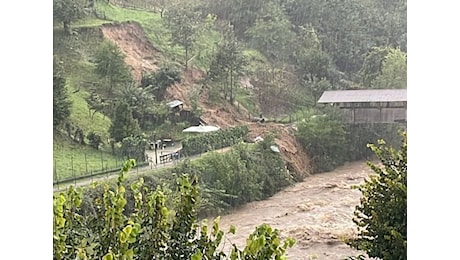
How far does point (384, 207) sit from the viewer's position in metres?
1.84

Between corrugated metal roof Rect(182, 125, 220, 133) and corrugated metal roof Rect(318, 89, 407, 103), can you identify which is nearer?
corrugated metal roof Rect(318, 89, 407, 103)

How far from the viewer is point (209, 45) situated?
1.95m

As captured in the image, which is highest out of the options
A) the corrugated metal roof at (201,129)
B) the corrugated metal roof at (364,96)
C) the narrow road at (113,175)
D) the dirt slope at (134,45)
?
the dirt slope at (134,45)

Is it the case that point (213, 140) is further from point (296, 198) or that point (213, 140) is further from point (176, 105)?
point (296, 198)

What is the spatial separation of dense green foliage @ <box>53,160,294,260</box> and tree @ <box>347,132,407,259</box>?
23 centimetres

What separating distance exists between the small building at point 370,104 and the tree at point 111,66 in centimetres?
54

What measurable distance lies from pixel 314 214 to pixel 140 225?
1.51 ft

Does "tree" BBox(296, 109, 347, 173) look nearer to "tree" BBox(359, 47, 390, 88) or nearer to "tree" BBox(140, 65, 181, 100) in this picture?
"tree" BBox(359, 47, 390, 88)

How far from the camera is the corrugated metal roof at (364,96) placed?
181 centimetres

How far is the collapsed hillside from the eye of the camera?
1917 millimetres

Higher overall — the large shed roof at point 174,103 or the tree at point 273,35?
the tree at point 273,35

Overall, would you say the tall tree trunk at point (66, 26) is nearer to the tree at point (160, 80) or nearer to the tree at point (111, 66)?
the tree at point (111, 66)

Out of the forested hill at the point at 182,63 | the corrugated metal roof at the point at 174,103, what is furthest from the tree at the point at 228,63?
the corrugated metal roof at the point at 174,103

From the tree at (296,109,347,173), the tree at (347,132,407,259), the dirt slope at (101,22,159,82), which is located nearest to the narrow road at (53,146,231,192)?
the dirt slope at (101,22,159,82)
